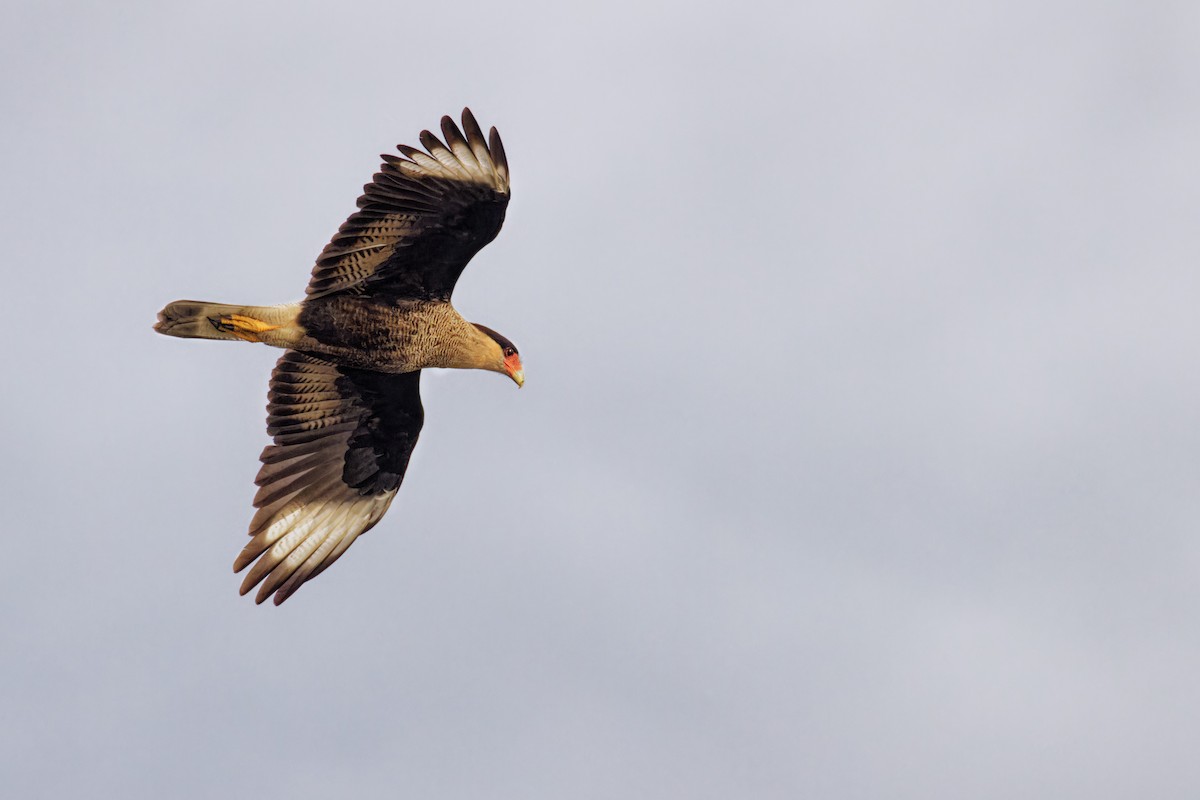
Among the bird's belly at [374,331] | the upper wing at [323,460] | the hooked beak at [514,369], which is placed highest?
the hooked beak at [514,369]

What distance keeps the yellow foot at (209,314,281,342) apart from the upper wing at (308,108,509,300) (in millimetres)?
433

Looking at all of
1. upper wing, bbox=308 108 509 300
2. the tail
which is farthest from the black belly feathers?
the tail

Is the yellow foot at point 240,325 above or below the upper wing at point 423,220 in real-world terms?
below

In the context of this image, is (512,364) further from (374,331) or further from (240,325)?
(240,325)

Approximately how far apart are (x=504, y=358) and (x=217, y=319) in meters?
2.21

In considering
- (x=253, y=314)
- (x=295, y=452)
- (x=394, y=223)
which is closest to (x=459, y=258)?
(x=394, y=223)

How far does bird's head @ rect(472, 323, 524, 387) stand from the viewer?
45.0 ft

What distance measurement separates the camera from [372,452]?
48.5ft

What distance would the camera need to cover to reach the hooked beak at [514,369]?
13.7 metres

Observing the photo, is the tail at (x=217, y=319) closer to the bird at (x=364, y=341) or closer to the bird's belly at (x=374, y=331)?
the bird at (x=364, y=341)

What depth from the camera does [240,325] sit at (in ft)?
43.4

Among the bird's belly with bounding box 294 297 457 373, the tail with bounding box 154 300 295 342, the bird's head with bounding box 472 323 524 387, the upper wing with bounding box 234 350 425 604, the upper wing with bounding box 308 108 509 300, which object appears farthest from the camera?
the upper wing with bounding box 234 350 425 604

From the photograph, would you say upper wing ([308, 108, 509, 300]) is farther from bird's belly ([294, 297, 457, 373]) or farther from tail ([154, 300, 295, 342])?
tail ([154, 300, 295, 342])

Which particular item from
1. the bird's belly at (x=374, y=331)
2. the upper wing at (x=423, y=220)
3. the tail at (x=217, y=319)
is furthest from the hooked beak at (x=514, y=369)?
the tail at (x=217, y=319)
